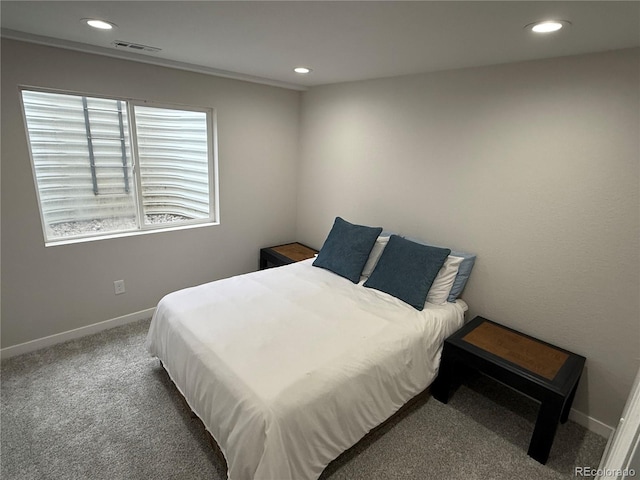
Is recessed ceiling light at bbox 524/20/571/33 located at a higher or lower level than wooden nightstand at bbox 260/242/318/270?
higher

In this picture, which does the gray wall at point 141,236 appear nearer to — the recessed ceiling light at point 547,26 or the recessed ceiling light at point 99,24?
the recessed ceiling light at point 99,24

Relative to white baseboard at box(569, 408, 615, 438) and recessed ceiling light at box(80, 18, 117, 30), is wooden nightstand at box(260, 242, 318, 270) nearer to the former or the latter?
recessed ceiling light at box(80, 18, 117, 30)

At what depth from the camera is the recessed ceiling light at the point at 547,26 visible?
1510 mm

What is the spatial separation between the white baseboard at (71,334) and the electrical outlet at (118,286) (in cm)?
25

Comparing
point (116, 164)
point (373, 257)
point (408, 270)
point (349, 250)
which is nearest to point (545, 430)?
point (408, 270)

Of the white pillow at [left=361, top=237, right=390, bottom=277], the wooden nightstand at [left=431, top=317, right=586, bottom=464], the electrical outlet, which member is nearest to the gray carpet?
the wooden nightstand at [left=431, top=317, right=586, bottom=464]

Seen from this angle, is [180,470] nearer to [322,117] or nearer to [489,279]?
[489,279]

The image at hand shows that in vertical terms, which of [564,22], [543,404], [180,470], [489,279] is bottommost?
[180,470]

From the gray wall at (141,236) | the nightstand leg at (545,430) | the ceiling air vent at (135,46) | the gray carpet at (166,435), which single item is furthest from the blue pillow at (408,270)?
the ceiling air vent at (135,46)

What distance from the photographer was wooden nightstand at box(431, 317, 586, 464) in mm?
1830

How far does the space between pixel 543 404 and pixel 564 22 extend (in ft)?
6.26

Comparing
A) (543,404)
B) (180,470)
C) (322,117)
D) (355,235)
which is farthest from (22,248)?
(543,404)

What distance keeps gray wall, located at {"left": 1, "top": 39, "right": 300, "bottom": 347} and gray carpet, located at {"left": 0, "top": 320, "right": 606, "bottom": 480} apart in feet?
1.72

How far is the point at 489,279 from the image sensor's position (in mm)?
2533
